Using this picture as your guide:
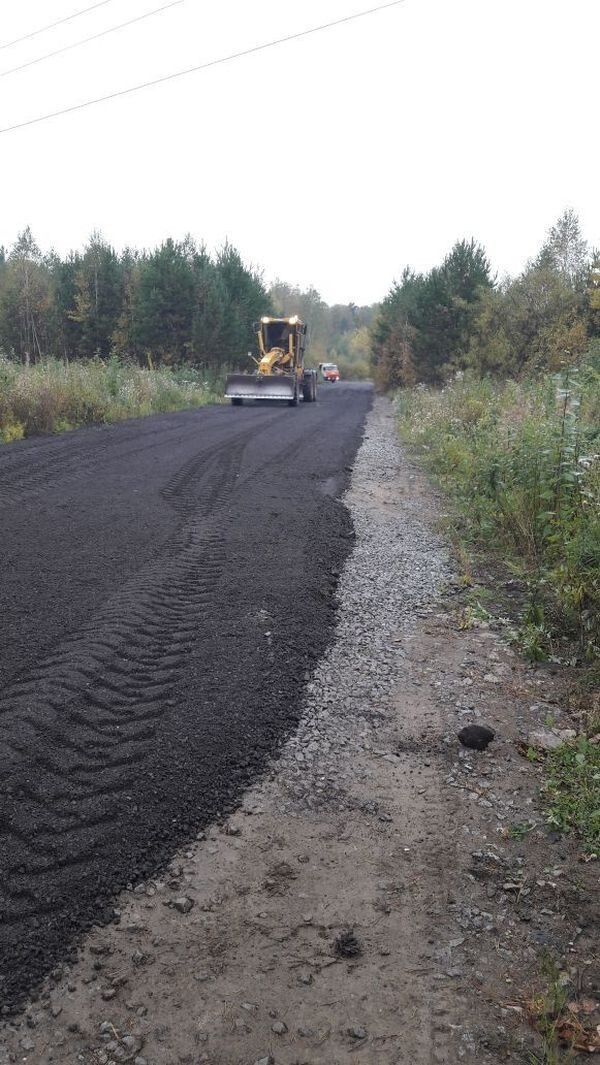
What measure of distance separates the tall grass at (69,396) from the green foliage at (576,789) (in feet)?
42.2

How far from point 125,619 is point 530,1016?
374cm

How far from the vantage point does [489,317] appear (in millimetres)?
25375

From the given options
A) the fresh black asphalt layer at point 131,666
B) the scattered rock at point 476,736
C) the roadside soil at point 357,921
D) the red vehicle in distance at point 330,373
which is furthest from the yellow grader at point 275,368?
the red vehicle in distance at point 330,373

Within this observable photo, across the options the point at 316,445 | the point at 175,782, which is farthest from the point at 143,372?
the point at 175,782

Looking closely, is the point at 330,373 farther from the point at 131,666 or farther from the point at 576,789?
the point at 576,789

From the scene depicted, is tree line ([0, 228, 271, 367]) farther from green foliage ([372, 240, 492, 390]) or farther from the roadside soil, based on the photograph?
the roadside soil

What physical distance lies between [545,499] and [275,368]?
2397cm

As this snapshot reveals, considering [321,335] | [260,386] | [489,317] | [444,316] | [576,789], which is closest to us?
[576,789]

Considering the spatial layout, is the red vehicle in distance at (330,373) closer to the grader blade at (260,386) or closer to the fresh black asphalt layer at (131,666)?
the grader blade at (260,386)

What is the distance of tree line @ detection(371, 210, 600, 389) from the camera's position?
23.2m

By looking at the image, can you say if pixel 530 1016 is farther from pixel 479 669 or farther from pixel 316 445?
pixel 316 445

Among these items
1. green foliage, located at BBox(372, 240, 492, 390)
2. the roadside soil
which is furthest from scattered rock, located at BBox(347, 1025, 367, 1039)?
green foliage, located at BBox(372, 240, 492, 390)

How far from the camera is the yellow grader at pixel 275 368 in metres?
27.8

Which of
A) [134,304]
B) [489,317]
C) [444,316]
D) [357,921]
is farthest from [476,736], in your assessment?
[134,304]
